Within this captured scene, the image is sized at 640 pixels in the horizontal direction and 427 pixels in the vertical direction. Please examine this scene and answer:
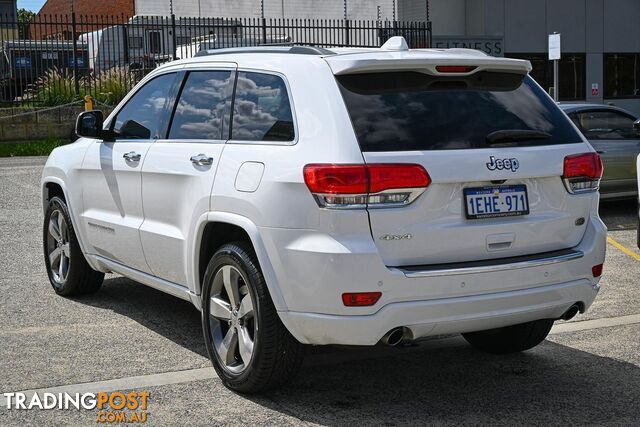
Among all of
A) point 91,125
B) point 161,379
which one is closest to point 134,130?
point 91,125

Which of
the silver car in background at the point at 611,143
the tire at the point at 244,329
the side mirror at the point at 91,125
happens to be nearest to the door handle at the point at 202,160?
the tire at the point at 244,329

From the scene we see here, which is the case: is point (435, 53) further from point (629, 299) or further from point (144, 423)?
point (629, 299)

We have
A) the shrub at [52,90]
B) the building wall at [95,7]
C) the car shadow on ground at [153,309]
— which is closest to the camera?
the car shadow on ground at [153,309]

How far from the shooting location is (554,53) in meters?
18.8

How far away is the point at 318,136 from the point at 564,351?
2.39 m

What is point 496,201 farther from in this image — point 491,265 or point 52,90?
point 52,90

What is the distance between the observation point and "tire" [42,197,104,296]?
7.50 meters

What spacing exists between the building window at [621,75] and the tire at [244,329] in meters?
32.3

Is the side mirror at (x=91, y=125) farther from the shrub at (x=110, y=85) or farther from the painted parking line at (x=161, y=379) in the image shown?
the shrub at (x=110, y=85)

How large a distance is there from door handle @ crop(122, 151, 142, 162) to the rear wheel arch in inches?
41.7

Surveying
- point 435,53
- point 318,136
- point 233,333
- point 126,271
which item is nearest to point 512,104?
point 435,53

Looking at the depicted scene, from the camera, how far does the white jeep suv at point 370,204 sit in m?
4.59

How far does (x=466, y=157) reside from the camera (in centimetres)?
480

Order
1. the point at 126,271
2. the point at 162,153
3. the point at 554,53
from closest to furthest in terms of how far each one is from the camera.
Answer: the point at 162,153 < the point at 126,271 < the point at 554,53
